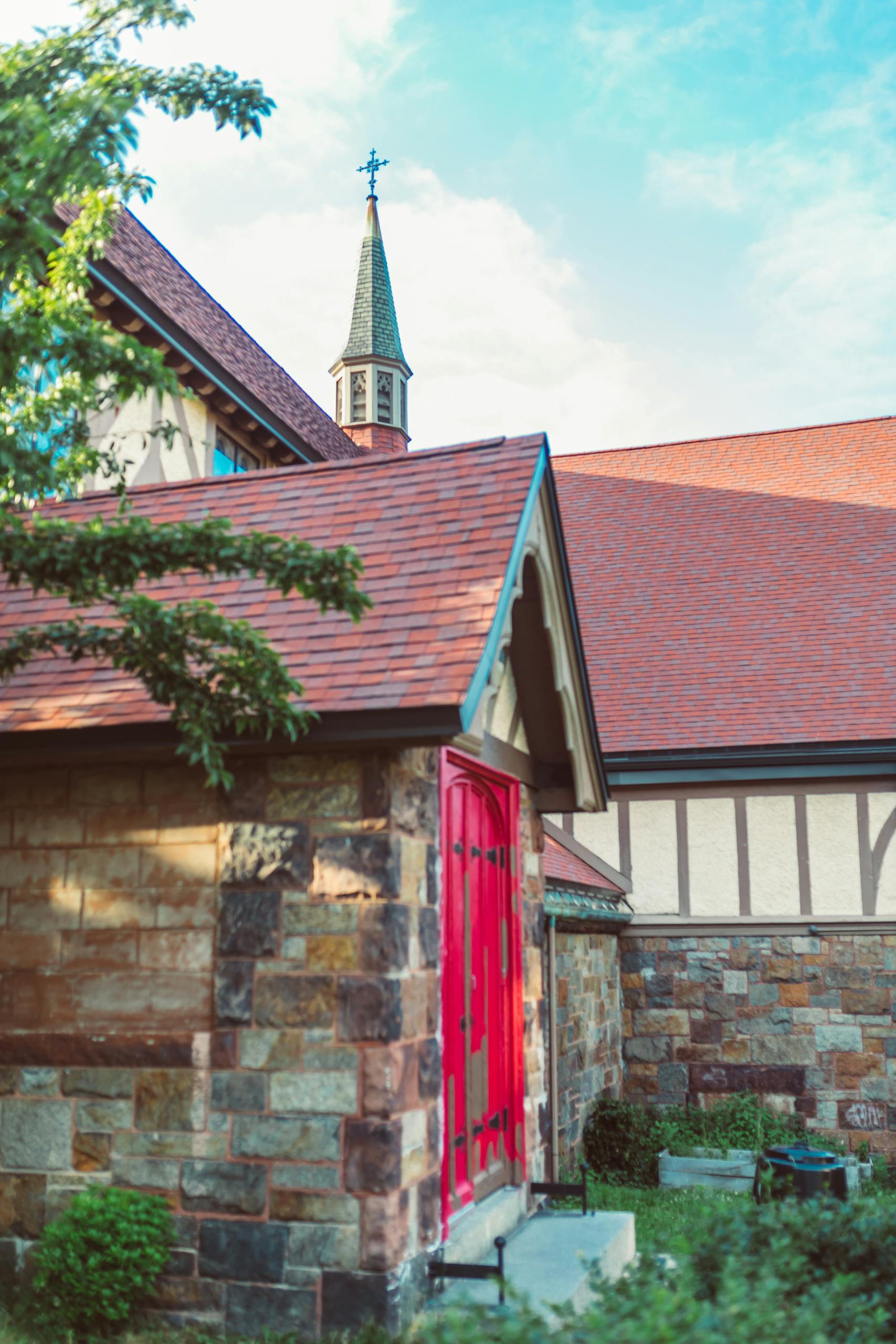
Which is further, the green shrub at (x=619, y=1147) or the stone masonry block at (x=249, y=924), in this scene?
the green shrub at (x=619, y=1147)

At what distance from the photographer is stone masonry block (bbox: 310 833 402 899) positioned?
18.1ft

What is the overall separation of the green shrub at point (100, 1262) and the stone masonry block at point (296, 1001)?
101 centimetres

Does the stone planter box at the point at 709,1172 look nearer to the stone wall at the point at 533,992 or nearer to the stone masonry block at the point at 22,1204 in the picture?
Result: the stone wall at the point at 533,992

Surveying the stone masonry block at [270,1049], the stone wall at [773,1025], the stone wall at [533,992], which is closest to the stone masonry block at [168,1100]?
the stone masonry block at [270,1049]

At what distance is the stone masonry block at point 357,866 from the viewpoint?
18.1 feet

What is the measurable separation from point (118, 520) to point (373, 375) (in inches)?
928

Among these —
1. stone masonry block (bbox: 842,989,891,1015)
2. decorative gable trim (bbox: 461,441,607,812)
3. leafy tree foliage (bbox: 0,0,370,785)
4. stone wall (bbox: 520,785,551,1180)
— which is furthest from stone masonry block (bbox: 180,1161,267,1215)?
stone masonry block (bbox: 842,989,891,1015)

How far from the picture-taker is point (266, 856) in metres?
5.71

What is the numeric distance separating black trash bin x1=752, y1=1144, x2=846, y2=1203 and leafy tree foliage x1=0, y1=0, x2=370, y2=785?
4.94 meters

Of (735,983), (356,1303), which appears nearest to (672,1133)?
(735,983)

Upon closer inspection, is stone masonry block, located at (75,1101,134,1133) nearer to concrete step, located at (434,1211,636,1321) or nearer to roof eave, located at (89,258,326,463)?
concrete step, located at (434,1211,636,1321)

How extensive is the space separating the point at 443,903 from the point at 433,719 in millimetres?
1712

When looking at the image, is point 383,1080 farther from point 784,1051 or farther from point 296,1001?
point 784,1051

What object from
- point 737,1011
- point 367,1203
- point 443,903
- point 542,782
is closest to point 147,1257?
point 367,1203
